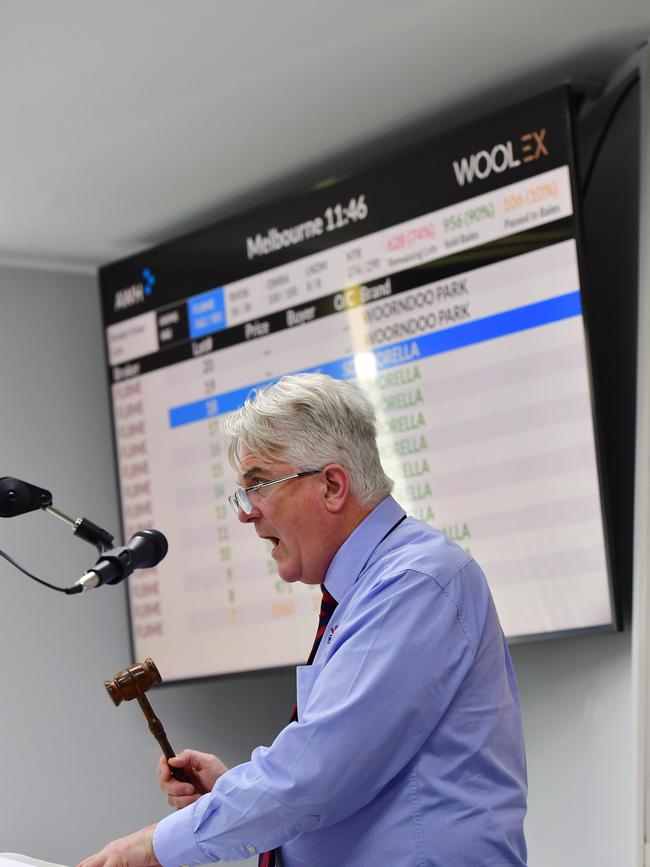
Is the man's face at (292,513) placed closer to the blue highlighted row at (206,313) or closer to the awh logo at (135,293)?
the blue highlighted row at (206,313)

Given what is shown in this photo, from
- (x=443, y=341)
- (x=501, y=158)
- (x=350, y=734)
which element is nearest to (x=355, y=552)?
(x=350, y=734)

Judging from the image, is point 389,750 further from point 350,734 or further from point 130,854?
point 130,854

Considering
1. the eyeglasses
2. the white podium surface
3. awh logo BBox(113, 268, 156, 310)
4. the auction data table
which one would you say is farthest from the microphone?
awh logo BBox(113, 268, 156, 310)

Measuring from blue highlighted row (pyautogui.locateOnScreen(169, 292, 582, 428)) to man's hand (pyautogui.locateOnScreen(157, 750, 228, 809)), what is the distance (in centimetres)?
117

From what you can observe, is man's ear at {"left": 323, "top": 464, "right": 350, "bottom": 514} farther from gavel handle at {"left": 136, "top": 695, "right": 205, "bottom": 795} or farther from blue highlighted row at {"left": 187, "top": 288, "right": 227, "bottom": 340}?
blue highlighted row at {"left": 187, "top": 288, "right": 227, "bottom": 340}

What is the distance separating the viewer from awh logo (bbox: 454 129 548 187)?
256cm

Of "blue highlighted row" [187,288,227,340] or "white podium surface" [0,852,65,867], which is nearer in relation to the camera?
"white podium surface" [0,852,65,867]

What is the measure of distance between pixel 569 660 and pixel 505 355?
68cm

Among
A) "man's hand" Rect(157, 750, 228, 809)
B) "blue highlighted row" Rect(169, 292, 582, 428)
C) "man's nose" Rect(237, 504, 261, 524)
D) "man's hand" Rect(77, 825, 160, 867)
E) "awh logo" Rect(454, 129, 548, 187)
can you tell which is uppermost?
"awh logo" Rect(454, 129, 548, 187)

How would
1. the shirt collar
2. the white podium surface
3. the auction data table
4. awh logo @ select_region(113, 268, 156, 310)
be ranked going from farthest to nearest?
awh logo @ select_region(113, 268, 156, 310), the auction data table, the white podium surface, the shirt collar

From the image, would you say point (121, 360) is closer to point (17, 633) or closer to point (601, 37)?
point (17, 633)

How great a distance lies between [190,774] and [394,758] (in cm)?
43

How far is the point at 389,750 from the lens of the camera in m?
1.41

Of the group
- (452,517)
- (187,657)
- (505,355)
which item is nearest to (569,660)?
(452,517)
